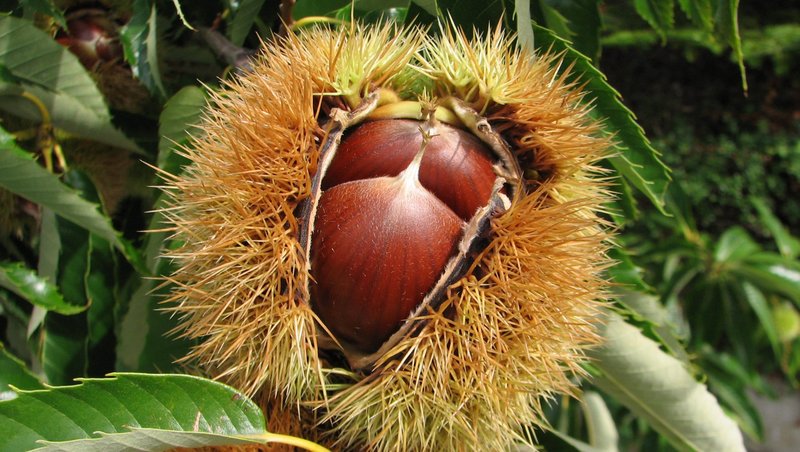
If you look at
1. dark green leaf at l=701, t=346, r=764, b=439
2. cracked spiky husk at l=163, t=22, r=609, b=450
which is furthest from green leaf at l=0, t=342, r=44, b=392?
dark green leaf at l=701, t=346, r=764, b=439

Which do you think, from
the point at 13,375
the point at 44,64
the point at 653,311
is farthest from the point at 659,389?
the point at 44,64

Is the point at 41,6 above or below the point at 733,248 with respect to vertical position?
above

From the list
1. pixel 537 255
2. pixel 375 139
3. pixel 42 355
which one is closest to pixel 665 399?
pixel 537 255

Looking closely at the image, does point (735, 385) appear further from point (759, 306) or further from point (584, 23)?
point (584, 23)

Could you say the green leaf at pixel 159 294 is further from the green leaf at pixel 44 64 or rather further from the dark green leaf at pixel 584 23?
the dark green leaf at pixel 584 23

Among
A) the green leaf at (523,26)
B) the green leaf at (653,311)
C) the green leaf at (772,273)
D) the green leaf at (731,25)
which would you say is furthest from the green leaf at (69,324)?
the green leaf at (772,273)

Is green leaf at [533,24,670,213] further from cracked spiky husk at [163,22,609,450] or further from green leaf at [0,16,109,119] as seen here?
green leaf at [0,16,109,119]
